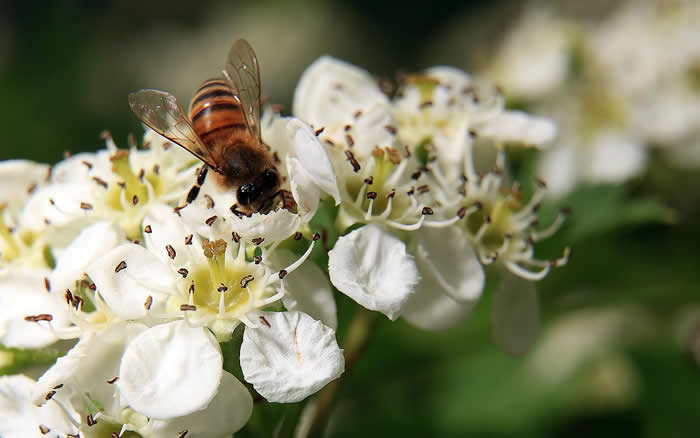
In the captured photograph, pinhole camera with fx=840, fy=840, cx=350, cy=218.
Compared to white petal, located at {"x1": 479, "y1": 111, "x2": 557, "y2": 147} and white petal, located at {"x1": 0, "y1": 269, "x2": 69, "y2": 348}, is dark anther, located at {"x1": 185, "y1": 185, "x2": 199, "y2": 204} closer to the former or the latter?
white petal, located at {"x1": 0, "y1": 269, "x2": 69, "y2": 348}

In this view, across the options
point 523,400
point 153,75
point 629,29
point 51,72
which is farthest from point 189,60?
point 523,400

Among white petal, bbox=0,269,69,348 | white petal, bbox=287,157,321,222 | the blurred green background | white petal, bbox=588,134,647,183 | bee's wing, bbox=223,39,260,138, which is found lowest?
the blurred green background

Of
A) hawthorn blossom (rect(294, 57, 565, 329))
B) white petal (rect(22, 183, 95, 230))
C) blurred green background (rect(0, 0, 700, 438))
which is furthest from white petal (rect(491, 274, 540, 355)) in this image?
white petal (rect(22, 183, 95, 230))

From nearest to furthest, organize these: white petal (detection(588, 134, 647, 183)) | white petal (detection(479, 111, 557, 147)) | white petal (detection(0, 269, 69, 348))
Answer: white petal (detection(0, 269, 69, 348)) → white petal (detection(479, 111, 557, 147)) → white petal (detection(588, 134, 647, 183))

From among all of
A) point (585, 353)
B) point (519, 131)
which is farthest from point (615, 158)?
point (519, 131)

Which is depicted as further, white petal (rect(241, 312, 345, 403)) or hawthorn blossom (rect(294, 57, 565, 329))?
hawthorn blossom (rect(294, 57, 565, 329))

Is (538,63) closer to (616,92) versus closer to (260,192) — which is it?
(616,92)
